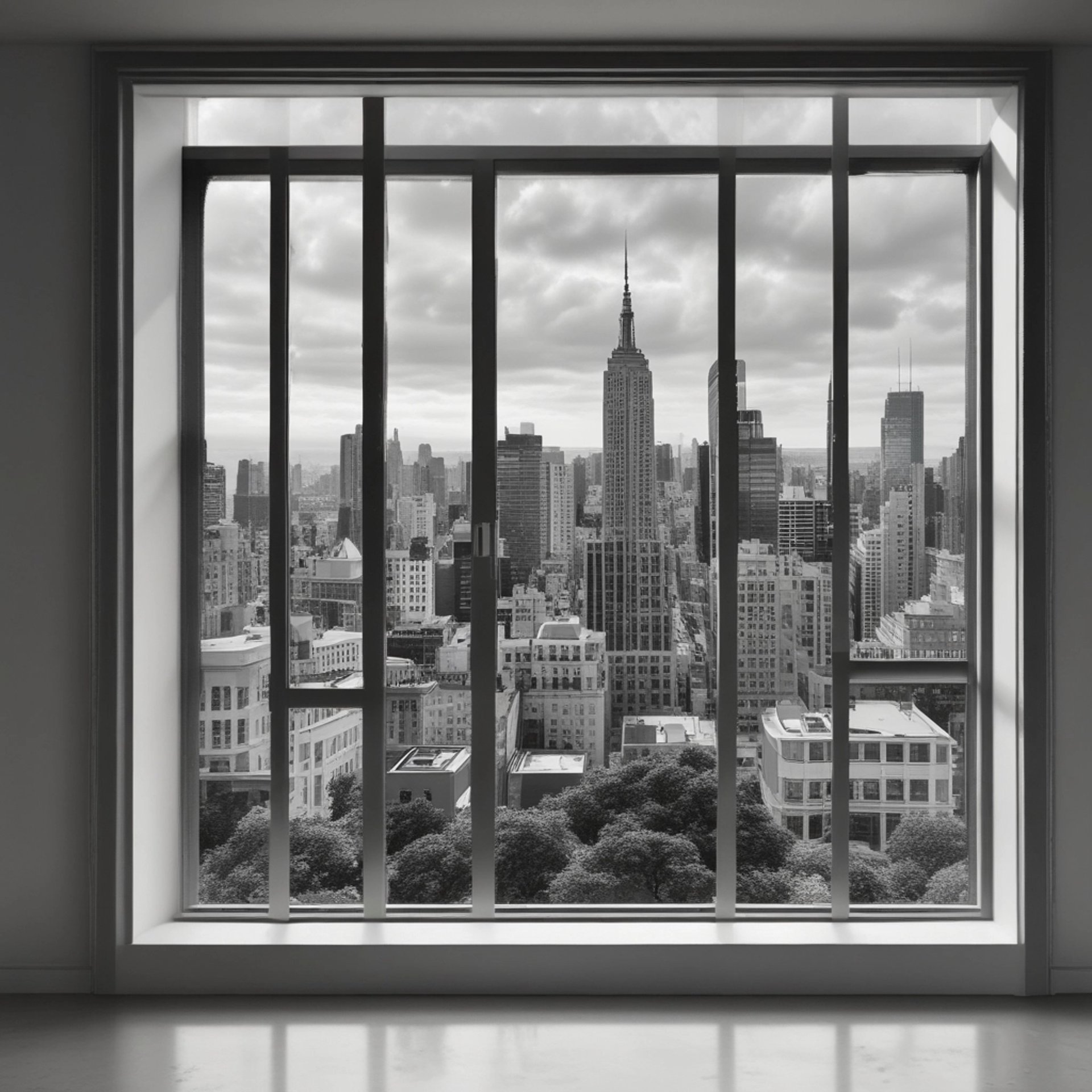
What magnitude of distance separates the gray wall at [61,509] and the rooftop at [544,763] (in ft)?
4.45

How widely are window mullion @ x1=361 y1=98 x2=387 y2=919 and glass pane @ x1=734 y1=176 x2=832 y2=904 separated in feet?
3.67

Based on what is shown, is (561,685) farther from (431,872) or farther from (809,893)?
(809,893)

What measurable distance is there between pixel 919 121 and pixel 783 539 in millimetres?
1448

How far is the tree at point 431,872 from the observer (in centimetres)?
292

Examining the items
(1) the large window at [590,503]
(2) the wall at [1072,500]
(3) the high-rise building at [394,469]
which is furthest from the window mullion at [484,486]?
(2) the wall at [1072,500]

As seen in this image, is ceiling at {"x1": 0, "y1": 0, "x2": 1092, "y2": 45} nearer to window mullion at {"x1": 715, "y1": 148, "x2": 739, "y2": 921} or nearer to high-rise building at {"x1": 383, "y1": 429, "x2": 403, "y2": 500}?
window mullion at {"x1": 715, "y1": 148, "x2": 739, "y2": 921}

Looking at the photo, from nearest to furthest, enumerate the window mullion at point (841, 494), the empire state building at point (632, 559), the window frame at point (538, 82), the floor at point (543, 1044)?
1. the floor at point (543, 1044)
2. the window frame at point (538, 82)
3. the window mullion at point (841, 494)
4. the empire state building at point (632, 559)

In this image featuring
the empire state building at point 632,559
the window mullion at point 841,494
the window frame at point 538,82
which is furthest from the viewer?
the empire state building at point 632,559

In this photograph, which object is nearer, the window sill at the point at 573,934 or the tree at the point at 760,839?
the window sill at the point at 573,934

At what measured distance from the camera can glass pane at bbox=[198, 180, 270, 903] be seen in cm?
A: 294

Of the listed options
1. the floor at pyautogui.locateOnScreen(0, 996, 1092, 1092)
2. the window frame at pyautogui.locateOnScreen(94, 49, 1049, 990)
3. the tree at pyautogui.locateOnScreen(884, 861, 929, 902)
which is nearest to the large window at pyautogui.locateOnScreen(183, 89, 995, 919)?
the tree at pyautogui.locateOnScreen(884, 861, 929, 902)

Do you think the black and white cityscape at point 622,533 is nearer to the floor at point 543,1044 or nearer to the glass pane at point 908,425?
the glass pane at point 908,425

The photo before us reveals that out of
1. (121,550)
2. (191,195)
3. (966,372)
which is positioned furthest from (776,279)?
(121,550)

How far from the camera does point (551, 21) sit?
99.3 inches
